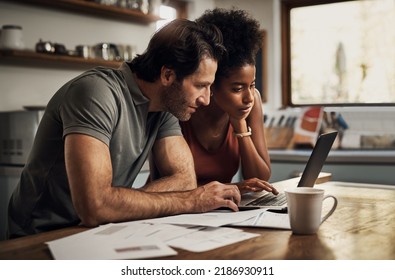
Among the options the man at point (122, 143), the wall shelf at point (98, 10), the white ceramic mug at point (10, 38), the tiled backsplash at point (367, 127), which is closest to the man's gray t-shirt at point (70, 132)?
the man at point (122, 143)

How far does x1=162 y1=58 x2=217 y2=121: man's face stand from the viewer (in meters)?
1.53

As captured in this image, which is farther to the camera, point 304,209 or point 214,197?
point 214,197

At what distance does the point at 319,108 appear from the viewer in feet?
12.5

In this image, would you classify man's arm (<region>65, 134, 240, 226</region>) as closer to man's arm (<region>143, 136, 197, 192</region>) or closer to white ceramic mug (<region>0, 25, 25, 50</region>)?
man's arm (<region>143, 136, 197, 192</region>)

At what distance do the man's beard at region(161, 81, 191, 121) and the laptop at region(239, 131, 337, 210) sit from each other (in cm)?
33

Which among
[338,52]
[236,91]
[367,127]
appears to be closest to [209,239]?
[236,91]

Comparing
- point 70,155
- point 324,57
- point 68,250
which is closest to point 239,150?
point 70,155

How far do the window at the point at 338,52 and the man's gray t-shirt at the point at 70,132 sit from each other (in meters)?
2.80

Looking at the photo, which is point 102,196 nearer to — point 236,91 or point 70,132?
point 70,132

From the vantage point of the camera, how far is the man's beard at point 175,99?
1.55 meters

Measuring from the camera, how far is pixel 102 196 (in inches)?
46.7

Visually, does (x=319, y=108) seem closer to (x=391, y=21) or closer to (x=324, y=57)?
(x=324, y=57)

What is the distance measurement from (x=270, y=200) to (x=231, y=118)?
0.52m

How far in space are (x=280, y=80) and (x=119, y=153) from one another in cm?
302
